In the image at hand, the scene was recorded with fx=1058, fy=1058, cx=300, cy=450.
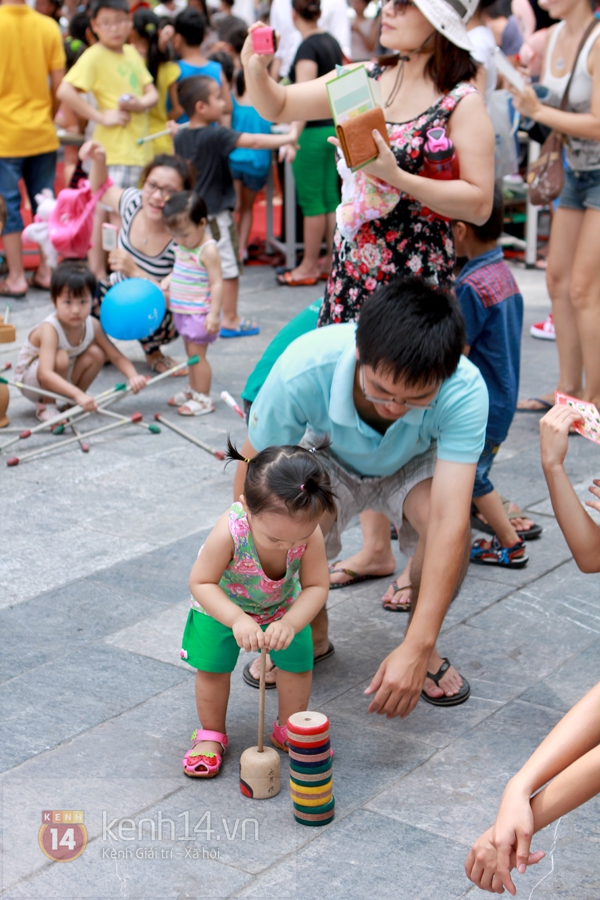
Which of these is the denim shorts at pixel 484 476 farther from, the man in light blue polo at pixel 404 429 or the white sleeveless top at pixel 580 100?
the white sleeveless top at pixel 580 100

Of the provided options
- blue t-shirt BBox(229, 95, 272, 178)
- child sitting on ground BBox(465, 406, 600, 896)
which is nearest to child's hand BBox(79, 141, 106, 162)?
blue t-shirt BBox(229, 95, 272, 178)

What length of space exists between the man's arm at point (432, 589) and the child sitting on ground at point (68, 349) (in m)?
2.46

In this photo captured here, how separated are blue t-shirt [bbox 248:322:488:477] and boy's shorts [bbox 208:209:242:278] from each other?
3.63m

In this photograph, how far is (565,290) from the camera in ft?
14.8

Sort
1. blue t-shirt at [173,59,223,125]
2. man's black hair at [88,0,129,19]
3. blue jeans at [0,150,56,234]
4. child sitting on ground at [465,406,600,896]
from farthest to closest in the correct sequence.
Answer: blue t-shirt at [173,59,223,125] → blue jeans at [0,150,56,234] → man's black hair at [88,0,129,19] → child sitting on ground at [465,406,600,896]

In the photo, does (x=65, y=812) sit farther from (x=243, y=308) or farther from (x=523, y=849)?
(x=243, y=308)

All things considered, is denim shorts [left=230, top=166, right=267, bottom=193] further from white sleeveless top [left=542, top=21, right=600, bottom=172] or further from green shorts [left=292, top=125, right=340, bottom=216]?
white sleeveless top [left=542, top=21, right=600, bottom=172]

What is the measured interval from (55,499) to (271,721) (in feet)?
5.53

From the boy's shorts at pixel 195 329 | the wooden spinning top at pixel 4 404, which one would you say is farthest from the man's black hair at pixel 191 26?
the wooden spinning top at pixel 4 404

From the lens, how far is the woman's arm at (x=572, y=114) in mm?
4043

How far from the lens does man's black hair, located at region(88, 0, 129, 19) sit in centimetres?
636

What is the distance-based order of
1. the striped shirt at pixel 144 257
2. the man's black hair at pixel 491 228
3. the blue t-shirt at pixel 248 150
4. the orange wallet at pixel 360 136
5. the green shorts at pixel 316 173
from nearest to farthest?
the orange wallet at pixel 360 136
the man's black hair at pixel 491 228
the striped shirt at pixel 144 257
the green shorts at pixel 316 173
the blue t-shirt at pixel 248 150

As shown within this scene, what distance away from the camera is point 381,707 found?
89.8 inches

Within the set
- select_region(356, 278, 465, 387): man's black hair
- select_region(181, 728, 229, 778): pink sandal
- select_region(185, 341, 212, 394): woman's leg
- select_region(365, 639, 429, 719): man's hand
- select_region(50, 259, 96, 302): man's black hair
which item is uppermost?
select_region(356, 278, 465, 387): man's black hair
